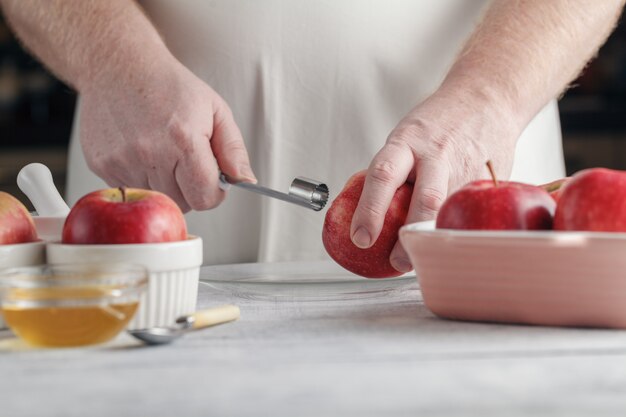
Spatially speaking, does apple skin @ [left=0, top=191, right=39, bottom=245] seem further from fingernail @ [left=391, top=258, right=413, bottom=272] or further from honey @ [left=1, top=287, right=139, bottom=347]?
fingernail @ [left=391, top=258, right=413, bottom=272]

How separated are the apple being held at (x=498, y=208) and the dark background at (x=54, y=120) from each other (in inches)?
100

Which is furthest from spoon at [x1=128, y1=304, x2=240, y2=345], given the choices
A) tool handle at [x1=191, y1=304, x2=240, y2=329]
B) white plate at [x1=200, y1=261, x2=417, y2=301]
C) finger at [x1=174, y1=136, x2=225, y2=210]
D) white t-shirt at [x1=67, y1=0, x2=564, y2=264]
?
white t-shirt at [x1=67, y1=0, x2=564, y2=264]

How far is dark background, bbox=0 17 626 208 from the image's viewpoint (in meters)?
3.28

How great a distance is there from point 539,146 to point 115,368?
3.76 ft

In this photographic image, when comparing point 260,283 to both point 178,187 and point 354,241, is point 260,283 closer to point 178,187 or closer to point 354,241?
point 354,241

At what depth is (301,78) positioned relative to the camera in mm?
1513

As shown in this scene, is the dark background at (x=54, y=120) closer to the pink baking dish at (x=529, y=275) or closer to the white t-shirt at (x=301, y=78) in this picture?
the white t-shirt at (x=301, y=78)

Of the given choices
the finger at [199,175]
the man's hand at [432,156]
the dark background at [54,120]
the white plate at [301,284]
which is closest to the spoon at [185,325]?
the white plate at [301,284]

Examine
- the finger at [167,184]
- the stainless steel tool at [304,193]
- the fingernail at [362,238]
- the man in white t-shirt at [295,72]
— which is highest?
the man in white t-shirt at [295,72]

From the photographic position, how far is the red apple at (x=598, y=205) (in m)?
0.79

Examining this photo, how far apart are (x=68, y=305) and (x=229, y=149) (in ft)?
1.67

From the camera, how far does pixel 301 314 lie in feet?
2.86

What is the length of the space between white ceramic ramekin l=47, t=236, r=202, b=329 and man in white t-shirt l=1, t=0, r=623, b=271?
409mm

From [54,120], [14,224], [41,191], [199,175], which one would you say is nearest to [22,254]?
[14,224]
